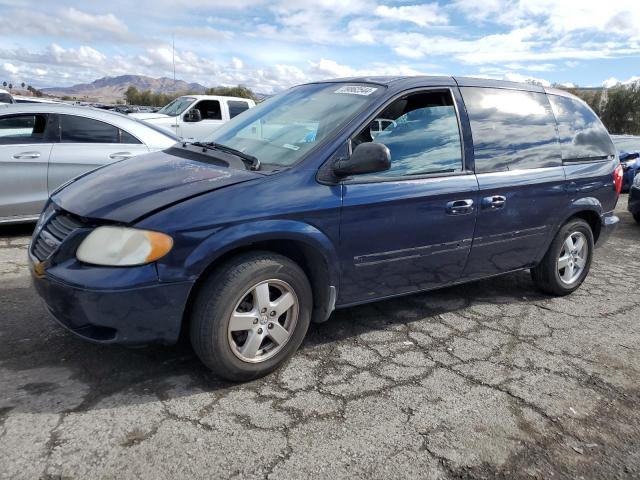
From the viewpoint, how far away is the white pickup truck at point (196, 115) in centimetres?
1352

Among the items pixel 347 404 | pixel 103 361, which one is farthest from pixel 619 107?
pixel 103 361

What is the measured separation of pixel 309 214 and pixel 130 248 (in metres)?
0.98

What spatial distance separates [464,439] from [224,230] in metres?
1.61

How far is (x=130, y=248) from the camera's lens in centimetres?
261

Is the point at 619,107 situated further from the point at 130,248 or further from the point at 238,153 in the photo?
the point at 130,248

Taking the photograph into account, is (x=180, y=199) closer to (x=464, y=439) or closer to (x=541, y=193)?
(x=464, y=439)

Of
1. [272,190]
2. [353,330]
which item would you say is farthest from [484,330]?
[272,190]

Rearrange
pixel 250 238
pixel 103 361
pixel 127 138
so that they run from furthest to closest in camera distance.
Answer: pixel 127 138
pixel 103 361
pixel 250 238

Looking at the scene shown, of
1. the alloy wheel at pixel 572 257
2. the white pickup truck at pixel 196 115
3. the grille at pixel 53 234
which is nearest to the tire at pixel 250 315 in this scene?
the grille at pixel 53 234

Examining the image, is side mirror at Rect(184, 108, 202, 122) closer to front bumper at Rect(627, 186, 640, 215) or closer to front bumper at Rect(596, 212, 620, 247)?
front bumper at Rect(627, 186, 640, 215)

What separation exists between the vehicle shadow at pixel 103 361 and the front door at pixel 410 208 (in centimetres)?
47

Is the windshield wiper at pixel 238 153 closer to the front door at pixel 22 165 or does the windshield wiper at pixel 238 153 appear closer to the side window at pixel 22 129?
the front door at pixel 22 165

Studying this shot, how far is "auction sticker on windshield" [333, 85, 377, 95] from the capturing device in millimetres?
3479

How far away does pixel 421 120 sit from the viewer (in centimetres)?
360
